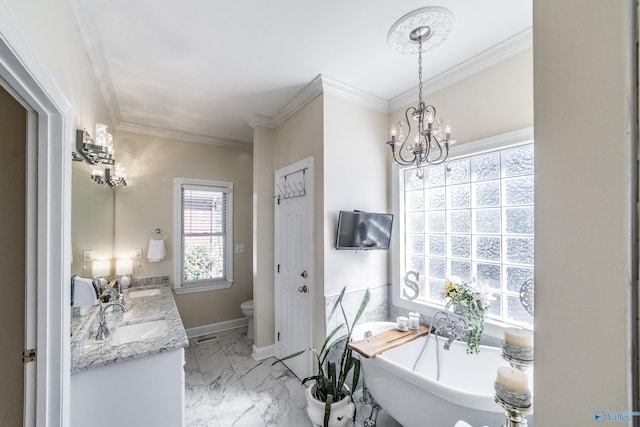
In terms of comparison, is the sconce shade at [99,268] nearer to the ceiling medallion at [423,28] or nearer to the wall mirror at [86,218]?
the wall mirror at [86,218]

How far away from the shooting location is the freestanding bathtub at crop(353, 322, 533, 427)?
4.18 ft

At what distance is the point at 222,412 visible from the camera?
200cm

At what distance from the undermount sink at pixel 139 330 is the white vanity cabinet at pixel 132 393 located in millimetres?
278

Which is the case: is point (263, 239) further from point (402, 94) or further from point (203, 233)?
point (402, 94)

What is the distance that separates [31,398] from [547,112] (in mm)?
1972

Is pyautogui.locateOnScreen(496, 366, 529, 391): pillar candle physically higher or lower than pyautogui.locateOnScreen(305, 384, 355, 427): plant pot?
higher

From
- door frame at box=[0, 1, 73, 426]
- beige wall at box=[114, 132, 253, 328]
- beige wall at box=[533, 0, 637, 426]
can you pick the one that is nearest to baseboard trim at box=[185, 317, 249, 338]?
beige wall at box=[114, 132, 253, 328]

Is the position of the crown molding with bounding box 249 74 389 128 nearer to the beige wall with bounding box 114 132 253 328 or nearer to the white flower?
the beige wall with bounding box 114 132 253 328

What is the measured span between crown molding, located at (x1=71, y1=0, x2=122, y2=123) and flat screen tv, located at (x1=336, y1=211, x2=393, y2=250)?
1.97m

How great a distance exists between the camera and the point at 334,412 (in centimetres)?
170

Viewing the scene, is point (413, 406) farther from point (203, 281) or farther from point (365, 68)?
point (203, 281)

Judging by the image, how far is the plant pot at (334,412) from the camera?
170 cm

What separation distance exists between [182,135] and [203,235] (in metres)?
1.35

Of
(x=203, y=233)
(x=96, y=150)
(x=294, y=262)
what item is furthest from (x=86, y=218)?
(x=203, y=233)
